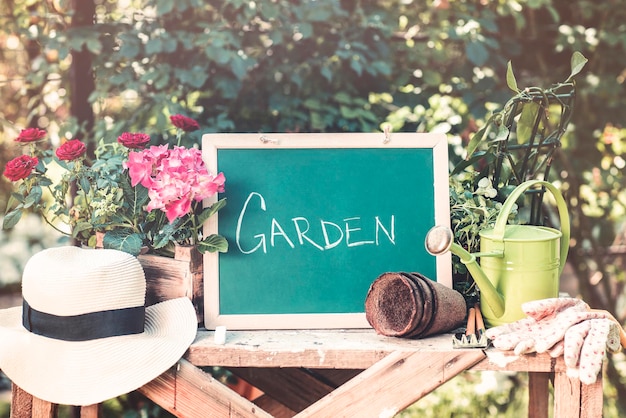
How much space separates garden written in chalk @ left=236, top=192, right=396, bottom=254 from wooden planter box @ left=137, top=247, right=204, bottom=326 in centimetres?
11

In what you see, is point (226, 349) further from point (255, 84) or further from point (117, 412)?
point (117, 412)

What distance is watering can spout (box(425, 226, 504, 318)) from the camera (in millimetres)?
1206

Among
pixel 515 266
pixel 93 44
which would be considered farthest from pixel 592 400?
pixel 93 44

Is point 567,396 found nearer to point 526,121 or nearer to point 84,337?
point 526,121

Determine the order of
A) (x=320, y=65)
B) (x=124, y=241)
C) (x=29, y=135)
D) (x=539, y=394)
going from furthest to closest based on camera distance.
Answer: (x=320, y=65)
(x=539, y=394)
(x=29, y=135)
(x=124, y=241)

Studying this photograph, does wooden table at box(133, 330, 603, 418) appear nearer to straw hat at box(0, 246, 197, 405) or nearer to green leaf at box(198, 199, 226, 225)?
straw hat at box(0, 246, 197, 405)

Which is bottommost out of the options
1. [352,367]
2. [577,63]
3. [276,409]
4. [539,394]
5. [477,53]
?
[276,409]

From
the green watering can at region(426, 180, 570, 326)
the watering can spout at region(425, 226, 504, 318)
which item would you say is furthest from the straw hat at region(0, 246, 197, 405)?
the green watering can at region(426, 180, 570, 326)

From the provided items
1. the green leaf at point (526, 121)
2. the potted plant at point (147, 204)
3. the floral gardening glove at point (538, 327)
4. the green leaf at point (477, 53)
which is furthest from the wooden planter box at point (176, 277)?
the green leaf at point (477, 53)

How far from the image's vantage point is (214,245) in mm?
1391

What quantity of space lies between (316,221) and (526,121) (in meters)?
0.65

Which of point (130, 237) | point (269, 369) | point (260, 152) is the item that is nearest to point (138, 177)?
point (130, 237)

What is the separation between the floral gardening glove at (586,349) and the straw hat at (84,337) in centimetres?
73

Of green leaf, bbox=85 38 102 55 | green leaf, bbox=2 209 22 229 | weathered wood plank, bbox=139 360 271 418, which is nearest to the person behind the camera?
weathered wood plank, bbox=139 360 271 418
